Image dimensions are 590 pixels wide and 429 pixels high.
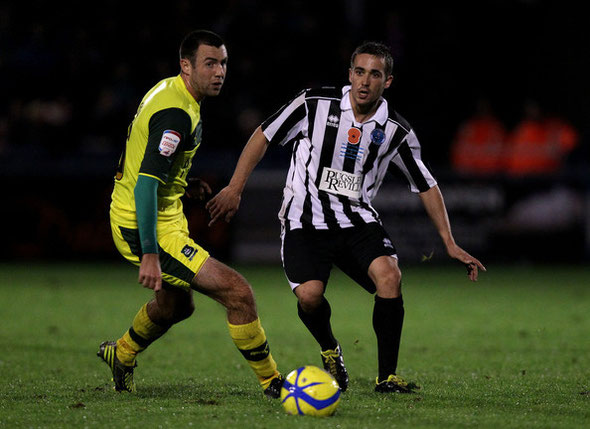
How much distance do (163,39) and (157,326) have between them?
35.6 feet

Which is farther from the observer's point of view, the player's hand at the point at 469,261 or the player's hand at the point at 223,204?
the player's hand at the point at 469,261

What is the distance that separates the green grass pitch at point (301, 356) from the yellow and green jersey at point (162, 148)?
3.69 feet

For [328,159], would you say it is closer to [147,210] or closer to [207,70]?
[207,70]

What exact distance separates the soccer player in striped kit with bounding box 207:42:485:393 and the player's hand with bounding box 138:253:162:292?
96 cm

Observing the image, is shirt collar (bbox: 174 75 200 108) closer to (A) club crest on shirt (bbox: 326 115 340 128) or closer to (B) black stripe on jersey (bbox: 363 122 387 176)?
(A) club crest on shirt (bbox: 326 115 340 128)

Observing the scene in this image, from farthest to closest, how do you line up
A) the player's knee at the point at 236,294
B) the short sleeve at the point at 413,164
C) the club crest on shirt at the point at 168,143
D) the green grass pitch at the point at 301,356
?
1. the short sleeve at the point at 413,164
2. the player's knee at the point at 236,294
3. the club crest on shirt at the point at 168,143
4. the green grass pitch at the point at 301,356

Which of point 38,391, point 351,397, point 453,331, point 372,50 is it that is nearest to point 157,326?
point 38,391

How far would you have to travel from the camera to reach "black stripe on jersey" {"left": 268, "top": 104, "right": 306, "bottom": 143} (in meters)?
6.11

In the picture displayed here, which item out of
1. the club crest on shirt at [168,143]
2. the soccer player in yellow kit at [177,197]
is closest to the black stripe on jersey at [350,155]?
the soccer player in yellow kit at [177,197]

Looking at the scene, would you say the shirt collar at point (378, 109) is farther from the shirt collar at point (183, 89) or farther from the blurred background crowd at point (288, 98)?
the blurred background crowd at point (288, 98)

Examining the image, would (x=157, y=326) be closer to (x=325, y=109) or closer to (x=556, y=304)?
(x=325, y=109)

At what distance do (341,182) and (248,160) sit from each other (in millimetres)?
609

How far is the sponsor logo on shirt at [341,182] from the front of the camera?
613 cm

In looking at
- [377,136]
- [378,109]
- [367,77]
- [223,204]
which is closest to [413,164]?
[377,136]
